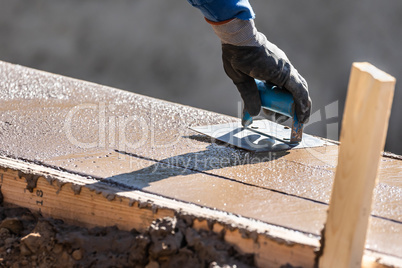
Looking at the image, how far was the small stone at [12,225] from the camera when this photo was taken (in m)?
2.07

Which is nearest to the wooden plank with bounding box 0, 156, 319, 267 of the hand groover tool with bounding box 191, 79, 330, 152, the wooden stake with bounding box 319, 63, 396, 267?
the wooden stake with bounding box 319, 63, 396, 267

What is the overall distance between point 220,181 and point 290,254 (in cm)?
59

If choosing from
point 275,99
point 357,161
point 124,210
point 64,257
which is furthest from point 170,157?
point 357,161

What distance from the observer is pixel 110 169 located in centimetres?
232

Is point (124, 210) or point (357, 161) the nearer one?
point (357, 161)

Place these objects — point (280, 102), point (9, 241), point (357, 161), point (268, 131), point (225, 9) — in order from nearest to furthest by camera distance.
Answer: point (357, 161) → point (9, 241) → point (225, 9) → point (280, 102) → point (268, 131)

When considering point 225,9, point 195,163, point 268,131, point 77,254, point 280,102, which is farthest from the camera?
point 268,131

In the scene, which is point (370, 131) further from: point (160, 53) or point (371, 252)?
point (160, 53)

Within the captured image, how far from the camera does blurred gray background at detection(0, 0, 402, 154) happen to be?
20.2ft

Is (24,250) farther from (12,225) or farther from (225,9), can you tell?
(225,9)

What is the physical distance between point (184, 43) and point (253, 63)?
4713 millimetres

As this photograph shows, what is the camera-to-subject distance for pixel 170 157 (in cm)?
248

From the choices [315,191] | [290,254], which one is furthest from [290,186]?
[290,254]

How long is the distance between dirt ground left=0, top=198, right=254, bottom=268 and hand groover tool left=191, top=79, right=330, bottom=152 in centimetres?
91
